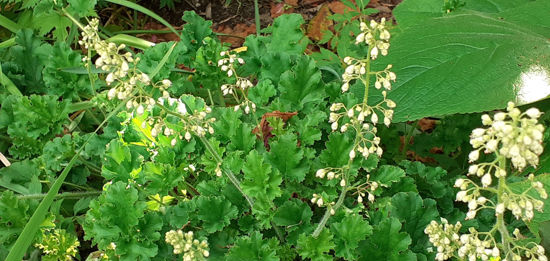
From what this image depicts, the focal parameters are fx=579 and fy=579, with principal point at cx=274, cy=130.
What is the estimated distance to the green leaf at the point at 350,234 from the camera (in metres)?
1.84

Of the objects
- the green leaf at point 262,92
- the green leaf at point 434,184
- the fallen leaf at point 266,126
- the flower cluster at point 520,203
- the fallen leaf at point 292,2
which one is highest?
the flower cluster at point 520,203

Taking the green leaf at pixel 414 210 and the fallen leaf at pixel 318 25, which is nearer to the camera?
the green leaf at pixel 414 210

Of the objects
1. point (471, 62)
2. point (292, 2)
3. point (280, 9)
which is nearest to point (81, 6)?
point (471, 62)

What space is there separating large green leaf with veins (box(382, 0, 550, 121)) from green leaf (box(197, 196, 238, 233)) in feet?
2.21

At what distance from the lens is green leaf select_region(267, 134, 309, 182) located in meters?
2.03

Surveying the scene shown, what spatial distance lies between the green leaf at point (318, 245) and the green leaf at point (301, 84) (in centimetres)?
63

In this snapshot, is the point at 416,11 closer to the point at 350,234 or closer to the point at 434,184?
the point at 434,184

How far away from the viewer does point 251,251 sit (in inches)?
72.9

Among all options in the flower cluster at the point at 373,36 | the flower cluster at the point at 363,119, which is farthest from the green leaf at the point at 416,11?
the flower cluster at the point at 373,36

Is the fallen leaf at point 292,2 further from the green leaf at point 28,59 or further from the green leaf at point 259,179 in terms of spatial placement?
the green leaf at point 259,179

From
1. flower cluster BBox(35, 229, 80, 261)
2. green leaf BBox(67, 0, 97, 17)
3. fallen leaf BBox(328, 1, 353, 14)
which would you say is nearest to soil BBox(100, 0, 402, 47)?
fallen leaf BBox(328, 1, 353, 14)

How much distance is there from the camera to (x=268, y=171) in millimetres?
1945

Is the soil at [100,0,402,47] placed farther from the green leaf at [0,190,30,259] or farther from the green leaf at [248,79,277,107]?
the green leaf at [0,190,30,259]

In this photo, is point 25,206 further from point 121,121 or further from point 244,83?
point 244,83
